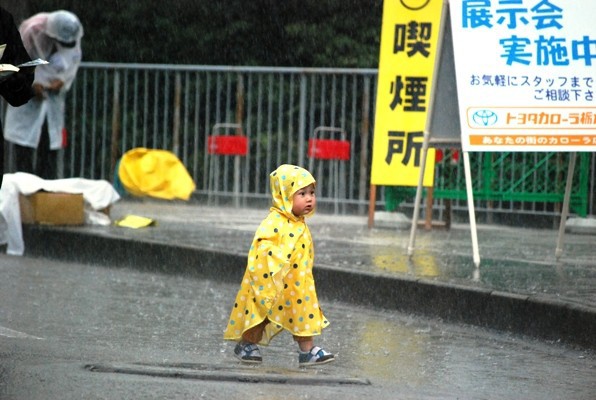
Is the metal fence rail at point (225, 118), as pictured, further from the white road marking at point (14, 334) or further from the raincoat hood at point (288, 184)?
the raincoat hood at point (288, 184)

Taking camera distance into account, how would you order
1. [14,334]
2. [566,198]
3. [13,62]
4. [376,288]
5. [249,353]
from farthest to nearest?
[566,198], [376,288], [14,334], [13,62], [249,353]

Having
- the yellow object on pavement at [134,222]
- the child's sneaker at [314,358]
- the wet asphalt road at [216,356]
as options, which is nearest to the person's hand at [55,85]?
the yellow object on pavement at [134,222]

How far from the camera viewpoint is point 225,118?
19.3 metres

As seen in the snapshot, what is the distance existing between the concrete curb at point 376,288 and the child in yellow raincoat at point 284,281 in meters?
1.70

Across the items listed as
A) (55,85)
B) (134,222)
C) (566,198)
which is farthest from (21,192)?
(566,198)

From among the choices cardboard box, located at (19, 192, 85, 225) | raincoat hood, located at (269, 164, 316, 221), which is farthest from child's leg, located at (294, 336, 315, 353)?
cardboard box, located at (19, 192, 85, 225)

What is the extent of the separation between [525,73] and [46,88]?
21.1 feet

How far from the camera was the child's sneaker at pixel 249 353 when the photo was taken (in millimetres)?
7031

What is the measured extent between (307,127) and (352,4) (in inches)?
212

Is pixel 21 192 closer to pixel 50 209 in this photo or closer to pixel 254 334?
pixel 50 209

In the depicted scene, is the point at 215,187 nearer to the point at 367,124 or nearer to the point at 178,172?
the point at 178,172

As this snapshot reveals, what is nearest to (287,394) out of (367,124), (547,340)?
(547,340)

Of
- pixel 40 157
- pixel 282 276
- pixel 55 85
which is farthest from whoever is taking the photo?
pixel 40 157

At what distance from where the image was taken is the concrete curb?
8234mm
